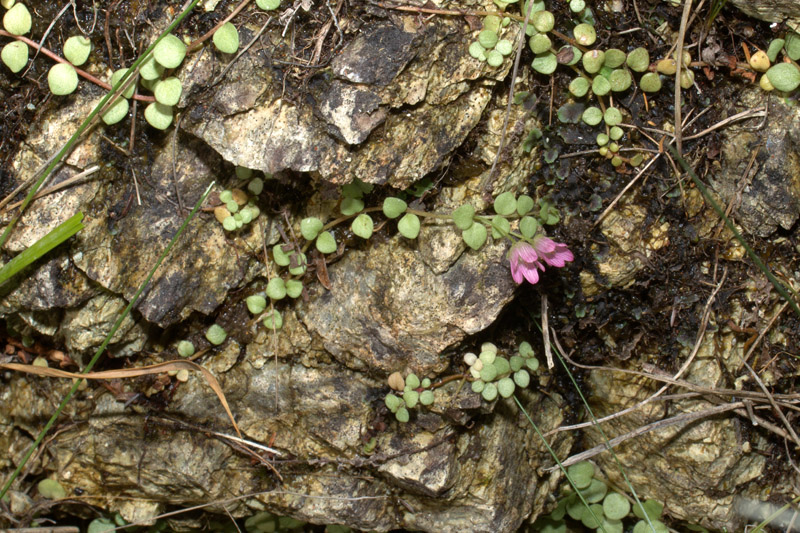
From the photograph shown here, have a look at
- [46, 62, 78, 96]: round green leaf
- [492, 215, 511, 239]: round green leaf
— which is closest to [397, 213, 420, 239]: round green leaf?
[492, 215, 511, 239]: round green leaf

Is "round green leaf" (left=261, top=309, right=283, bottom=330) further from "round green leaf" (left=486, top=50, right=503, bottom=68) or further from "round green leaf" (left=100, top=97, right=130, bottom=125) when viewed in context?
"round green leaf" (left=486, top=50, right=503, bottom=68)

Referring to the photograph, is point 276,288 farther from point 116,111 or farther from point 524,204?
point 524,204

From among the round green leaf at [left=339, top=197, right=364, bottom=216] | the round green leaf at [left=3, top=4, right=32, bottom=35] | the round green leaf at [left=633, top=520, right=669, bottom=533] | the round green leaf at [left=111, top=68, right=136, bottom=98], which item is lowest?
the round green leaf at [left=633, top=520, right=669, bottom=533]

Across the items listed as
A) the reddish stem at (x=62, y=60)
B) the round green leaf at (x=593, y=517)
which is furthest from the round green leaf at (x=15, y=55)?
the round green leaf at (x=593, y=517)

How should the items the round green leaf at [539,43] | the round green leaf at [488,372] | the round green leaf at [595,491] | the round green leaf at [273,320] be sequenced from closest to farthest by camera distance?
1. the round green leaf at [539,43]
2. the round green leaf at [488,372]
3. the round green leaf at [273,320]
4. the round green leaf at [595,491]

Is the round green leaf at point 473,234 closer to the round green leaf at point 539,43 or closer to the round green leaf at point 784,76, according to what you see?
the round green leaf at point 539,43
